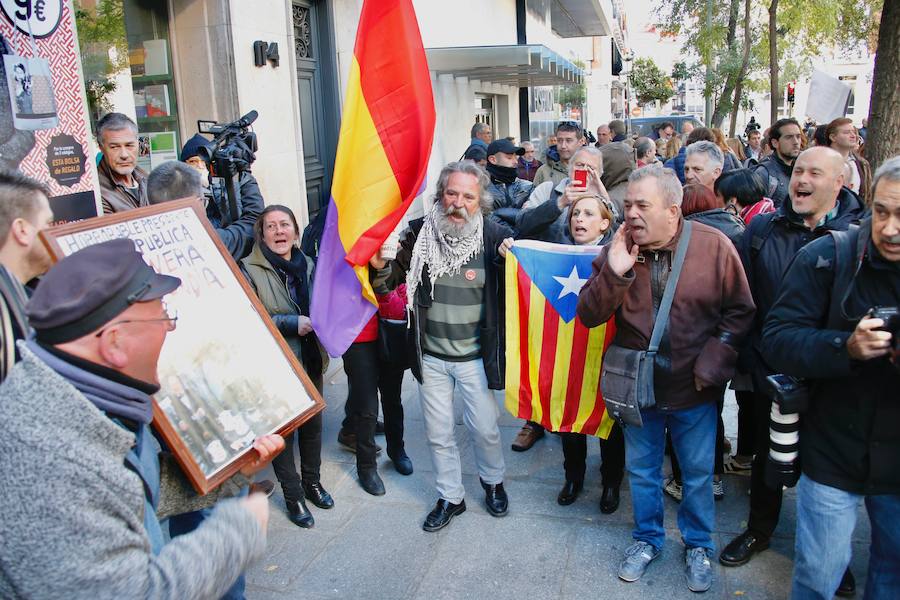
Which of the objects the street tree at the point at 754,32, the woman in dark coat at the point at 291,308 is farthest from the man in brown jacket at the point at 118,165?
the street tree at the point at 754,32

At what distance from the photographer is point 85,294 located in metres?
1.66

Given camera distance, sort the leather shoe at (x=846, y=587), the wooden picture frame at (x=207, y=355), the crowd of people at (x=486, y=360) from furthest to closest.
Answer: the leather shoe at (x=846, y=587), the wooden picture frame at (x=207, y=355), the crowd of people at (x=486, y=360)

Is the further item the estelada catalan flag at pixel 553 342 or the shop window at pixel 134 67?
the shop window at pixel 134 67

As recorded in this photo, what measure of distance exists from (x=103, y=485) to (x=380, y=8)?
299cm

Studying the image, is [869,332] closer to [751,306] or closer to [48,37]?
[751,306]

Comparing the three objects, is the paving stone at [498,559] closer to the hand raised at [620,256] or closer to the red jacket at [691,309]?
the red jacket at [691,309]

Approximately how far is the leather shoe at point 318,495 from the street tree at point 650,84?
37.6 metres

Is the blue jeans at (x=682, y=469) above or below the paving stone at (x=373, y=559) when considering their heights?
above

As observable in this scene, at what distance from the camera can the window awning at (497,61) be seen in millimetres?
11578

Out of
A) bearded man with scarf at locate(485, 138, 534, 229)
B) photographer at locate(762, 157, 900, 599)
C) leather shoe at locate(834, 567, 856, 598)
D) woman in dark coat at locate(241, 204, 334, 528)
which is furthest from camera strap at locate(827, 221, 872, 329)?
bearded man with scarf at locate(485, 138, 534, 229)

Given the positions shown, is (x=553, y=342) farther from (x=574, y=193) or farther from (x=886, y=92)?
(x=886, y=92)

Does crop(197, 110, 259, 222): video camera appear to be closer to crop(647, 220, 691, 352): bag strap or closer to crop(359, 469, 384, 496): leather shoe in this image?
crop(359, 469, 384, 496): leather shoe

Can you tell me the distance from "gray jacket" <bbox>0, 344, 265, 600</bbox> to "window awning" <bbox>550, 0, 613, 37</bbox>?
24.8m

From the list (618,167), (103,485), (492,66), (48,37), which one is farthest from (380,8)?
(492,66)
